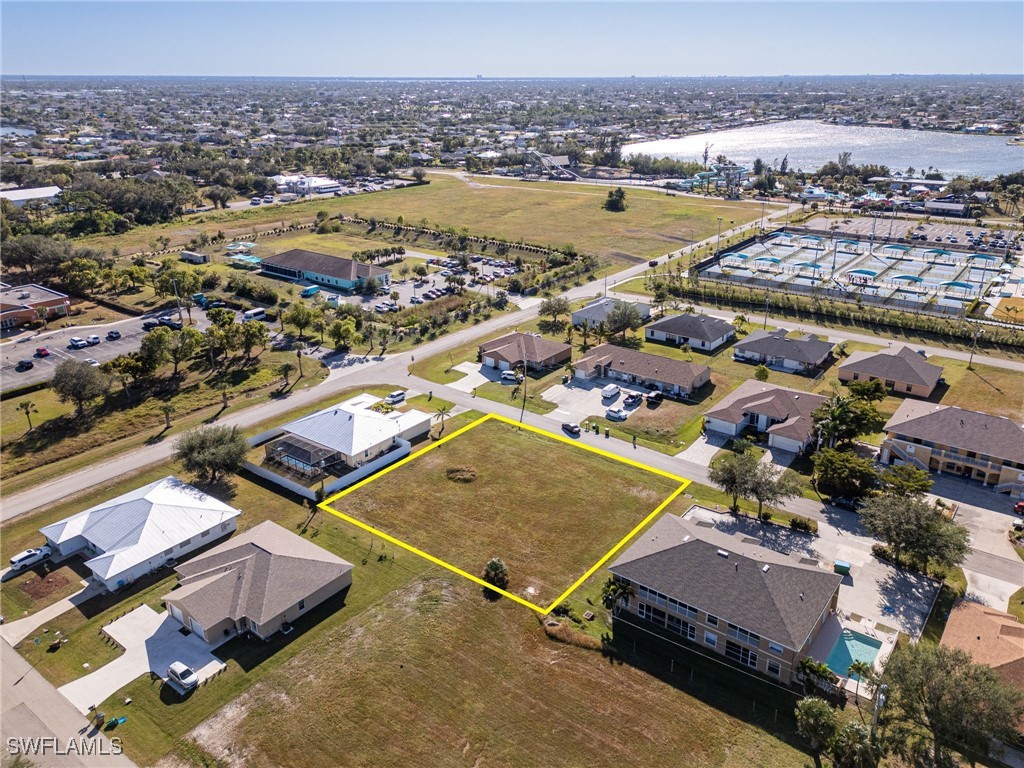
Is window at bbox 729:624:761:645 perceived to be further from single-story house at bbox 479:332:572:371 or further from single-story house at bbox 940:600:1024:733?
single-story house at bbox 479:332:572:371

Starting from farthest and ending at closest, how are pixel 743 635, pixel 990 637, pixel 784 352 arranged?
pixel 784 352, pixel 743 635, pixel 990 637

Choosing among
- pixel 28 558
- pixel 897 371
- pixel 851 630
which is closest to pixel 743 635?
pixel 851 630

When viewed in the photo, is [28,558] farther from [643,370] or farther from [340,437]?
[643,370]

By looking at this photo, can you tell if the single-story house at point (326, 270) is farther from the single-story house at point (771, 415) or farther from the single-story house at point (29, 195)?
the single-story house at point (29, 195)

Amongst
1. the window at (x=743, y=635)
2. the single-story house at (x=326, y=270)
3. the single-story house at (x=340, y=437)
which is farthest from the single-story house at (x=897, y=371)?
the single-story house at (x=326, y=270)

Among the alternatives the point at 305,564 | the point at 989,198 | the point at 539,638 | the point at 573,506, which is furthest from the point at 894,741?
the point at 989,198

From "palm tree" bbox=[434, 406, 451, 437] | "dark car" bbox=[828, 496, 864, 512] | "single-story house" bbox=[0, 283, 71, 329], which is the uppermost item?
"single-story house" bbox=[0, 283, 71, 329]

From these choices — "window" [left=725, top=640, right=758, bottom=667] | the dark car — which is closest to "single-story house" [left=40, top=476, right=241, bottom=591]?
"window" [left=725, top=640, right=758, bottom=667]
